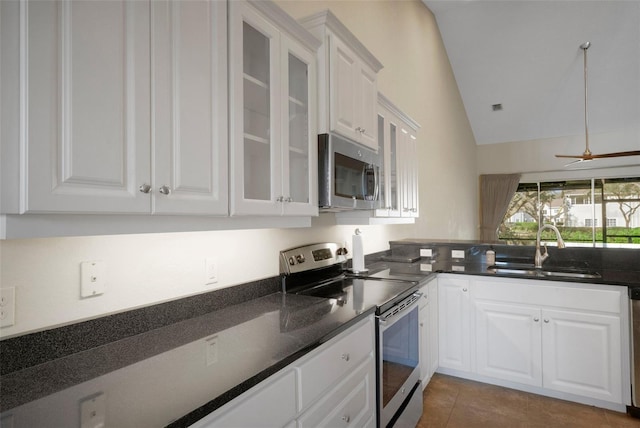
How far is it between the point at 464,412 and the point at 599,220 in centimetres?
574

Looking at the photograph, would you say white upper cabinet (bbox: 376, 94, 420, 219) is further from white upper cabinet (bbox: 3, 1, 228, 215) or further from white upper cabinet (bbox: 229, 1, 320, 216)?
white upper cabinet (bbox: 3, 1, 228, 215)

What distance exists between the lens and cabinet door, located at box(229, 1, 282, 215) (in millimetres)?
1272

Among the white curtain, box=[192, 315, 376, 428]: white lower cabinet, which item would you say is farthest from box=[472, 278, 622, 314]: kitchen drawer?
the white curtain

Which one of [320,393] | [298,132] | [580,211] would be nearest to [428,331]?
[320,393]

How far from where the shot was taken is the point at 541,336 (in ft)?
8.09

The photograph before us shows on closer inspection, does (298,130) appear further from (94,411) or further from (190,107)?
(94,411)

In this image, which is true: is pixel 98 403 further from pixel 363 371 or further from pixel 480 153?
pixel 480 153

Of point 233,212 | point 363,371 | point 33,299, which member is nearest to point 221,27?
point 233,212

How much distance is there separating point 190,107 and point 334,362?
108 centimetres

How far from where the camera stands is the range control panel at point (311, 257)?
203 centimetres

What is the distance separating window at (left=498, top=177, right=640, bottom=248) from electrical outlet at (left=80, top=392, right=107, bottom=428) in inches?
248

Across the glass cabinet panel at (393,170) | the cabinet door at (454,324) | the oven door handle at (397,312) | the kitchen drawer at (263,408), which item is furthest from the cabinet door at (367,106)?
the kitchen drawer at (263,408)

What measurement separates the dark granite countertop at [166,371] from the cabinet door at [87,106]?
0.46 metres

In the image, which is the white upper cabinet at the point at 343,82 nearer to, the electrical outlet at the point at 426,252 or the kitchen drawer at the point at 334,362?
the kitchen drawer at the point at 334,362
